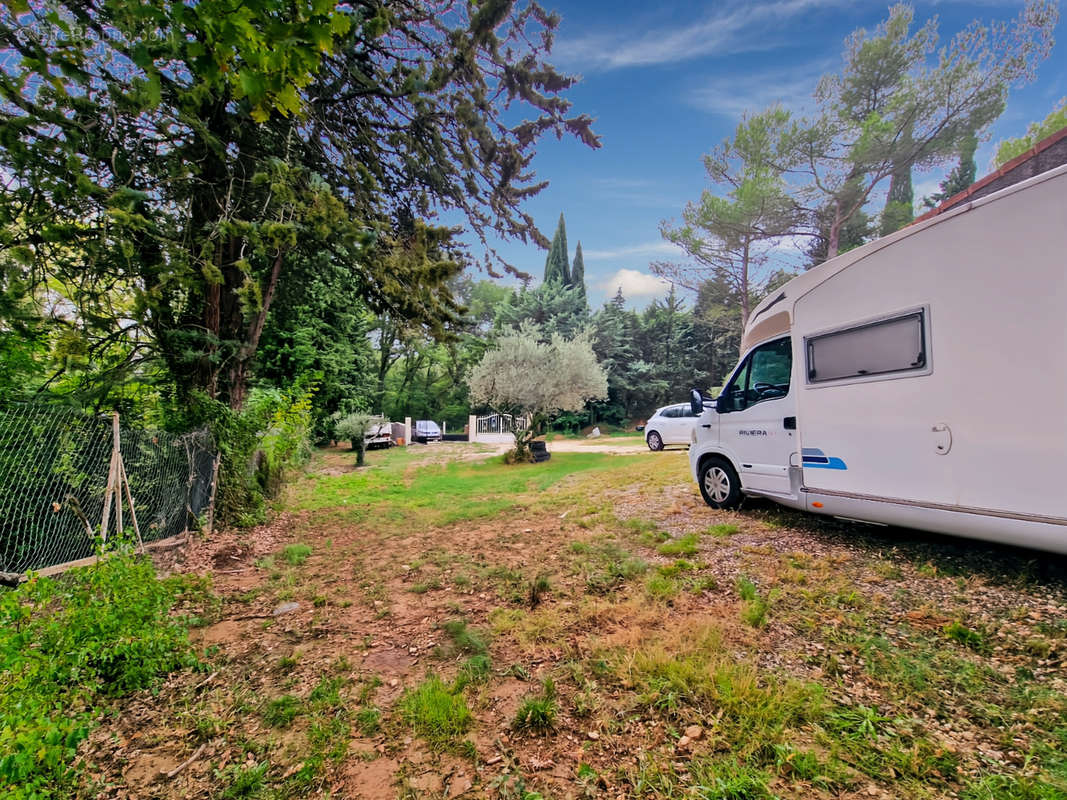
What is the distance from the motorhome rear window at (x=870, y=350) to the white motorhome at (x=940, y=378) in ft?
0.04

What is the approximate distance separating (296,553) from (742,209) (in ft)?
68.3

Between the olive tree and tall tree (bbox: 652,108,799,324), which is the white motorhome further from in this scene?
tall tree (bbox: 652,108,799,324)

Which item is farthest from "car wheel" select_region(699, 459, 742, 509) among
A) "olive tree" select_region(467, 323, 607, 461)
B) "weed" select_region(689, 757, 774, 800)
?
"olive tree" select_region(467, 323, 607, 461)

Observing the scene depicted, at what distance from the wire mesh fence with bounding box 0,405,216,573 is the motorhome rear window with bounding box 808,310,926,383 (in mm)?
6698

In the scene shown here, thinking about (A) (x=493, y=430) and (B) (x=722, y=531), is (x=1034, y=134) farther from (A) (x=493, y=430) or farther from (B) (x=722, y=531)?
(A) (x=493, y=430)

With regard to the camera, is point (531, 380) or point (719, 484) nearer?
point (719, 484)

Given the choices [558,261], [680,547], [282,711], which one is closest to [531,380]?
[680,547]

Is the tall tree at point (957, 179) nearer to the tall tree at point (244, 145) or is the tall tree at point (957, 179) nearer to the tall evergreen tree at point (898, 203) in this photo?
the tall evergreen tree at point (898, 203)

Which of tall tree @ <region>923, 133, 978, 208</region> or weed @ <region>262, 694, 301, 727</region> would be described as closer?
weed @ <region>262, 694, 301, 727</region>

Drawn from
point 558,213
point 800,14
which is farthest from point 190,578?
point 558,213

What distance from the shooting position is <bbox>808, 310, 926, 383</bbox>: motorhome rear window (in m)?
3.53

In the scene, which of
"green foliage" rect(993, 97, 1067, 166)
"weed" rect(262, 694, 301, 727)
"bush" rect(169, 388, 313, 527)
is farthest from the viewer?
"green foliage" rect(993, 97, 1067, 166)

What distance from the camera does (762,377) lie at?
5.23m

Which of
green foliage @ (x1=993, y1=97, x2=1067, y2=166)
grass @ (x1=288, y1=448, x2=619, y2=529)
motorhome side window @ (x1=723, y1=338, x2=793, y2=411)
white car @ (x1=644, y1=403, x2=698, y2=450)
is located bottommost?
grass @ (x1=288, y1=448, x2=619, y2=529)
